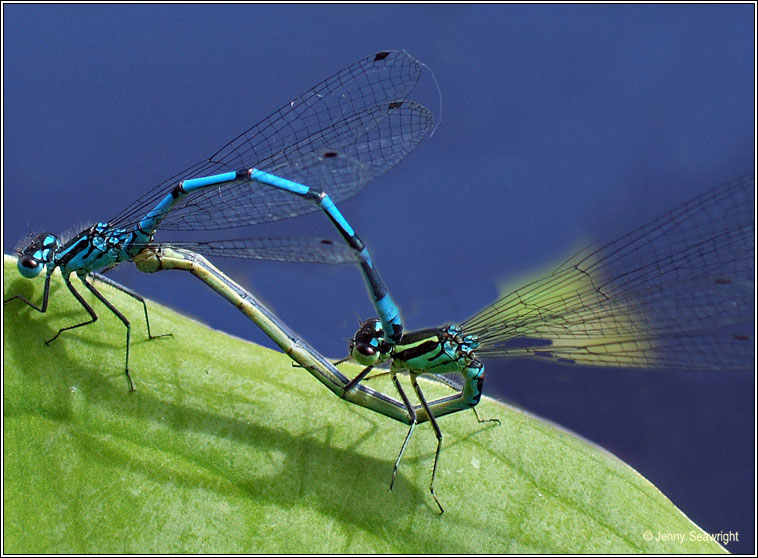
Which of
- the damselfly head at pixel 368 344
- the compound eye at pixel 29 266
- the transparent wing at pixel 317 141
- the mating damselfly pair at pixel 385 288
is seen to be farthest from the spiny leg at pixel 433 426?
the compound eye at pixel 29 266

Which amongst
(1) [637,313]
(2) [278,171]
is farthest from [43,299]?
(1) [637,313]

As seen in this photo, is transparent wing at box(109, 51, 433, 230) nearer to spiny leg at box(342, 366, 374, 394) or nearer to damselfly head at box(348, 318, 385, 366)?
damselfly head at box(348, 318, 385, 366)

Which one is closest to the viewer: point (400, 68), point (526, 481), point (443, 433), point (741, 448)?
point (526, 481)

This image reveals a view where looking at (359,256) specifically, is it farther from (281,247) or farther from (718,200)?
(718,200)

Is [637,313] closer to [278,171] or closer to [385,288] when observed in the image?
[385,288]

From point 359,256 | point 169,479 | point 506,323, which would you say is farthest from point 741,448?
point 169,479

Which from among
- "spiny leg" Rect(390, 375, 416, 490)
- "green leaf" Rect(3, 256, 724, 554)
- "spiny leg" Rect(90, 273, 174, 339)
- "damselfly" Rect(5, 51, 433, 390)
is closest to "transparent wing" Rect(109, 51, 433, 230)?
"damselfly" Rect(5, 51, 433, 390)
